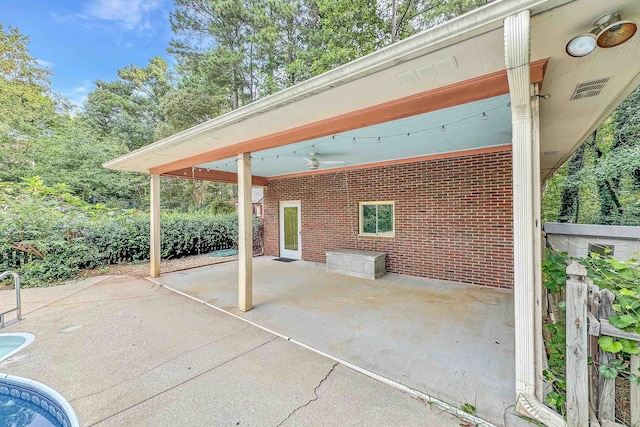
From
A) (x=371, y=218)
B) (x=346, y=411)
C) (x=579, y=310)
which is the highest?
(x=371, y=218)

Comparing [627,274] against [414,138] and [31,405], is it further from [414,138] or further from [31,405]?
[31,405]

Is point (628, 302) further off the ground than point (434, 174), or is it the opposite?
point (434, 174)

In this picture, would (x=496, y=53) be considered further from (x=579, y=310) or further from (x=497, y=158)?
(x=497, y=158)

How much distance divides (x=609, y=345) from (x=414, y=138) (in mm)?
3432

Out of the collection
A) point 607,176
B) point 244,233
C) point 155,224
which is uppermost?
point 607,176

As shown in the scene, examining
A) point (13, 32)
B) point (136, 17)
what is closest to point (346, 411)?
point (136, 17)

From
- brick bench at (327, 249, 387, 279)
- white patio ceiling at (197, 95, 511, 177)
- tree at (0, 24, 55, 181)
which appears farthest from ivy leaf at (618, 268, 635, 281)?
tree at (0, 24, 55, 181)

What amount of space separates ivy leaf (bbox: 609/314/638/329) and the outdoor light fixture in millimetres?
1631

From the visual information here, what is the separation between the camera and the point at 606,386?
1604mm

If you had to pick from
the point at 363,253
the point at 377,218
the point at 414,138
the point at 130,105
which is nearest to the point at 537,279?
the point at 414,138

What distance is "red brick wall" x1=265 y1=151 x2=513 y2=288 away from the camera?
Answer: 16.5 ft

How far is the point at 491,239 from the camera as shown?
511cm

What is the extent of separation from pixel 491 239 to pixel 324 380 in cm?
451

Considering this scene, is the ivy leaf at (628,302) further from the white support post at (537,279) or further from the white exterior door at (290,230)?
the white exterior door at (290,230)
